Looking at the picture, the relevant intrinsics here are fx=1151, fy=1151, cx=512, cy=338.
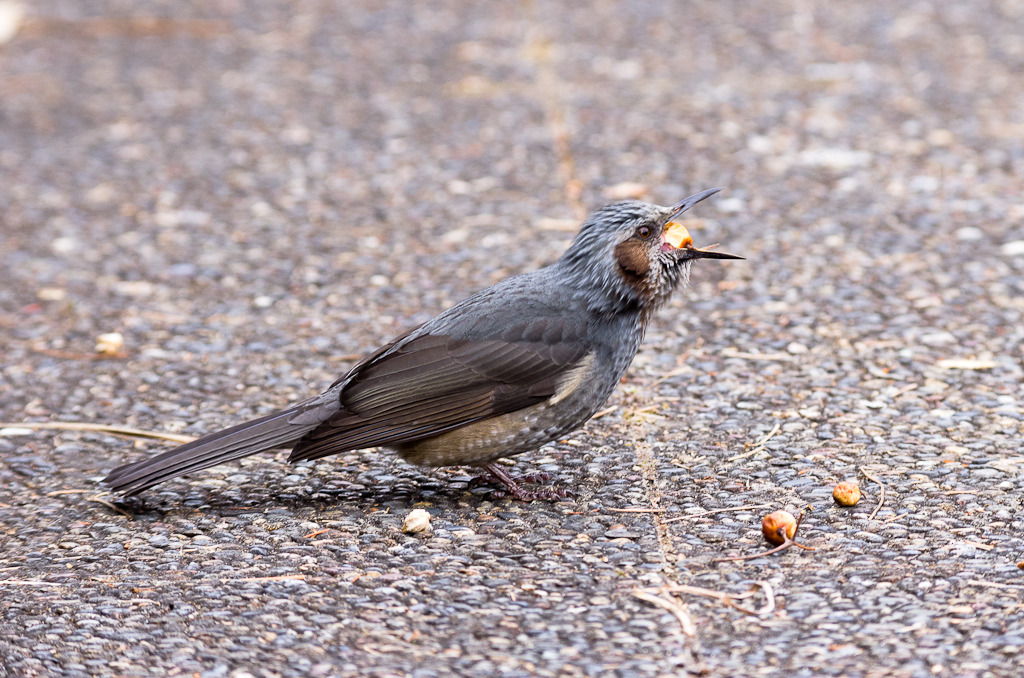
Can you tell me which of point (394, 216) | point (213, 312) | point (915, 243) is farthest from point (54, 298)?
point (915, 243)

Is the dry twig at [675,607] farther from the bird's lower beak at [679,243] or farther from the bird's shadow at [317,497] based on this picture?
the bird's lower beak at [679,243]

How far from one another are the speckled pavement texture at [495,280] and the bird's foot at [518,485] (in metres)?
0.06

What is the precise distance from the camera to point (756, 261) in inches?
227

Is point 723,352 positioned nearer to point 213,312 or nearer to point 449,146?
point 213,312

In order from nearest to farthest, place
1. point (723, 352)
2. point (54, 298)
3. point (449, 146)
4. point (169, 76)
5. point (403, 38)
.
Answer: point (723, 352)
point (54, 298)
point (449, 146)
point (169, 76)
point (403, 38)

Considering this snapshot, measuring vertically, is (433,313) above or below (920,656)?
below

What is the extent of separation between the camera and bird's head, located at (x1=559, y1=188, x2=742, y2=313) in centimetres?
405

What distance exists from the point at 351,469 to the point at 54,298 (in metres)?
2.34

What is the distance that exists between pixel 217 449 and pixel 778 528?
6.15 feet

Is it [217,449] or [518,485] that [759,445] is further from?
[217,449]

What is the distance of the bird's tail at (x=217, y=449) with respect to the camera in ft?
12.8

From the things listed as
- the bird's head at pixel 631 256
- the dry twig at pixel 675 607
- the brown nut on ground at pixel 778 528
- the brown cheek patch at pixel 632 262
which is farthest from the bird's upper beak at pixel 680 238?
the dry twig at pixel 675 607

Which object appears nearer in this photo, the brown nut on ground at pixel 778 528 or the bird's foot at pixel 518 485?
the brown nut on ground at pixel 778 528

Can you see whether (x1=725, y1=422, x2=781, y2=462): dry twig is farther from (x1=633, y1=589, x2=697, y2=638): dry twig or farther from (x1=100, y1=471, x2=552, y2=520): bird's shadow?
(x1=633, y1=589, x2=697, y2=638): dry twig
